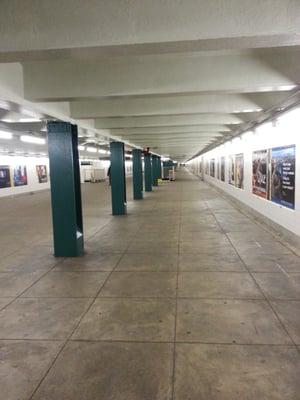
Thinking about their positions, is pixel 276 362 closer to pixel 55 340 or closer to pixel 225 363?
pixel 225 363

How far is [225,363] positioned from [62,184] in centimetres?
506

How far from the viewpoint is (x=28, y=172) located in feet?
82.7

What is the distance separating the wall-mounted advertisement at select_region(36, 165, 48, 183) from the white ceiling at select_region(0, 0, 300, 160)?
18905mm

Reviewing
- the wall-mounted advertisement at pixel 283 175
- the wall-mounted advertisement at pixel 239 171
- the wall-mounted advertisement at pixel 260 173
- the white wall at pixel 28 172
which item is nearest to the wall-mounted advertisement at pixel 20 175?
the white wall at pixel 28 172

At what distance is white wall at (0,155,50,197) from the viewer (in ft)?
71.4

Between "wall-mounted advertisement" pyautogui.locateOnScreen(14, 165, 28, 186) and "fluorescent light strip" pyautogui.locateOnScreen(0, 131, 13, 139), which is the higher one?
"fluorescent light strip" pyautogui.locateOnScreen(0, 131, 13, 139)

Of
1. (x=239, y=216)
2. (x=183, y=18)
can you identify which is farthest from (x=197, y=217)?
(x=183, y=18)

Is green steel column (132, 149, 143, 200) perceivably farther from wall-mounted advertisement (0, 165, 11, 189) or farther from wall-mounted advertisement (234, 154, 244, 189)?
wall-mounted advertisement (0, 165, 11, 189)

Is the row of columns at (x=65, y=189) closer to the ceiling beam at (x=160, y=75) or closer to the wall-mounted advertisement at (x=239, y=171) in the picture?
the ceiling beam at (x=160, y=75)

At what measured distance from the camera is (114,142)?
508 inches

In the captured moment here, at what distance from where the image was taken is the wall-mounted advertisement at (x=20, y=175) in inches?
912

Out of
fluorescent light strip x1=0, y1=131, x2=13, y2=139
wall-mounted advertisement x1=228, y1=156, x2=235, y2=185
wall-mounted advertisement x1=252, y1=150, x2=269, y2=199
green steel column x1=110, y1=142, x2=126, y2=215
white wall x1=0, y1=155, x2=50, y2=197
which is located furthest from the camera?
white wall x1=0, y1=155, x2=50, y2=197

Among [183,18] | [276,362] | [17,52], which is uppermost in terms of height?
[183,18]

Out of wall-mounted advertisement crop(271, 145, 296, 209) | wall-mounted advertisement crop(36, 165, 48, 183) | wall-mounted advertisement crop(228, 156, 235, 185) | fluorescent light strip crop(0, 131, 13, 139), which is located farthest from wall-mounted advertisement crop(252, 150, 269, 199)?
wall-mounted advertisement crop(36, 165, 48, 183)
